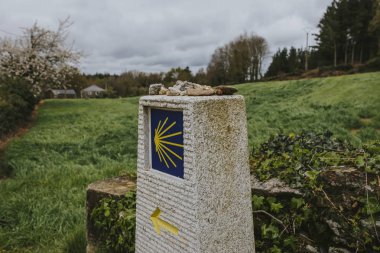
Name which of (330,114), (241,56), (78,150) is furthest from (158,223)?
(241,56)

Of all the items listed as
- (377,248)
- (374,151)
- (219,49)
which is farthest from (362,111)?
(219,49)

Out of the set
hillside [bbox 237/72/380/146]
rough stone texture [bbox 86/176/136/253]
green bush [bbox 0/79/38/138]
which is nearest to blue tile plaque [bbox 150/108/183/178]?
rough stone texture [bbox 86/176/136/253]

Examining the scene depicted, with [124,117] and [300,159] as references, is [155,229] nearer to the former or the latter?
[300,159]

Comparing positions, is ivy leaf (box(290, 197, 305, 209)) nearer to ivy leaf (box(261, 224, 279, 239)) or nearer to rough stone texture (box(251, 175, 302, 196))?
rough stone texture (box(251, 175, 302, 196))

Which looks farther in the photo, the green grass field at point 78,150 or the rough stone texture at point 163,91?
the green grass field at point 78,150

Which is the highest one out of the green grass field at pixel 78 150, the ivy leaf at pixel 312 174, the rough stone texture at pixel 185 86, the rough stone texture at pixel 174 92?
the rough stone texture at pixel 185 86

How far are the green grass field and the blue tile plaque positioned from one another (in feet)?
7.53

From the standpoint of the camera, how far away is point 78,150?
11367 mm

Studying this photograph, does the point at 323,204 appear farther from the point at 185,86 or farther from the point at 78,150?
the point at 78,150

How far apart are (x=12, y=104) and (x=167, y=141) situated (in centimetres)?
1563

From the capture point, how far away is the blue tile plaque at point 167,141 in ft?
8.53

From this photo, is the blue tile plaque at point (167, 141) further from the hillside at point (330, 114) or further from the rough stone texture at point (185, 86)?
the hillside at point (330, 114)

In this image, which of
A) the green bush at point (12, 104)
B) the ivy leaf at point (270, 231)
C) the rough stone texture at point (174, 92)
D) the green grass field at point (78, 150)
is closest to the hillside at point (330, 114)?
the green grass field at point (78, 150)

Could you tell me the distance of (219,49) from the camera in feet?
180
